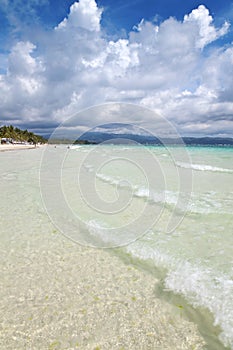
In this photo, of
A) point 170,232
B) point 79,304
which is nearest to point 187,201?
point 170,232

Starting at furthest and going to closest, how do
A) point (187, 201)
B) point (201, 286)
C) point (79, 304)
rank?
point (187, 201), point (201, 286), point (79, 304)

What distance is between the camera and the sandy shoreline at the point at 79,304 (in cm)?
334

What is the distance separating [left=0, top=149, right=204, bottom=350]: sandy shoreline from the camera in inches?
132

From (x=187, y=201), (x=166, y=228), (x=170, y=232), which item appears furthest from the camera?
(x=187, y=201)

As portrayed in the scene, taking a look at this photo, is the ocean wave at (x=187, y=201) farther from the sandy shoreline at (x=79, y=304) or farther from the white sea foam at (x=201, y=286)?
the sandy shoreline at (x=79, y=304)

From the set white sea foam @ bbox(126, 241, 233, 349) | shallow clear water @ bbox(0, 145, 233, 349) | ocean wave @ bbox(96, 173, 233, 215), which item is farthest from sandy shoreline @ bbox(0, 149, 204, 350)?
ocean wave @ bbox(96, 173, 233, 215)

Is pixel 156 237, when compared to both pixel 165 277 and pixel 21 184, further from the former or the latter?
pixel 21 184

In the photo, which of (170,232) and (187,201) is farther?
(187,201)

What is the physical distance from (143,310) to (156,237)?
333 centimetres

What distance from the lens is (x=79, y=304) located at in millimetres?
4055

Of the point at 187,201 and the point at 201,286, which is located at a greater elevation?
the point at 187,201

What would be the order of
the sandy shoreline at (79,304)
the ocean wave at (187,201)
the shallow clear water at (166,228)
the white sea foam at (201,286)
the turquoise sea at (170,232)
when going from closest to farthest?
the sandy shoreline at (79,304)
the white sea foam at (201,286)
the turquoise sea at (170,232)
the shallow clear water at (166,228)
the ocean wave at (187,201)

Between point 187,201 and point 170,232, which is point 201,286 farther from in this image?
point 187,201

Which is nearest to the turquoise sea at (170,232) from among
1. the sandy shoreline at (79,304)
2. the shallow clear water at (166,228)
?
the shallow clear water at (166,228)
